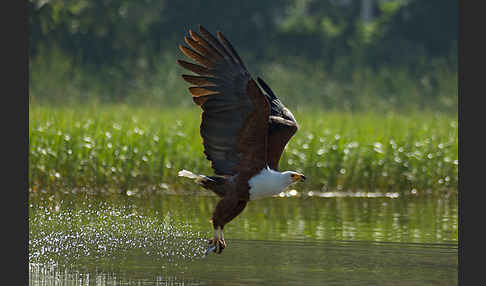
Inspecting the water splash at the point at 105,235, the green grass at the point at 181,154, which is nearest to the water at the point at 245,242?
the water splash at the point at 105,235

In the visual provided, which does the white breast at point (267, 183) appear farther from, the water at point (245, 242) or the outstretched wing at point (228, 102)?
the water at point (245, 242)

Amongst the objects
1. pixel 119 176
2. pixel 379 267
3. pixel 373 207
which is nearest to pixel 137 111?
pixel 119 176

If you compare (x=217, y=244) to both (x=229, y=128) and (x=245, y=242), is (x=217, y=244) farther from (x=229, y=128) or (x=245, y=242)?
(x=245, y=242)

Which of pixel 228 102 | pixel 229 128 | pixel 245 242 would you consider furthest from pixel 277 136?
pixel 245 242

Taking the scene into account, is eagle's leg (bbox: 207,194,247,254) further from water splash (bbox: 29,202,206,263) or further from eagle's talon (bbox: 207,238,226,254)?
water splash (bbox: 29,202,206,263)

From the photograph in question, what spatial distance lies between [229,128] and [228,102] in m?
0.25

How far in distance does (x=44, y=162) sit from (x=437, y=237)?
5.86 meters

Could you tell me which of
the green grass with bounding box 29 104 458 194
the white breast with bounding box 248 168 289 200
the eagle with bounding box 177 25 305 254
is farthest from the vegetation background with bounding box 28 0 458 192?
the white breast with bounding box 248 168 289 200

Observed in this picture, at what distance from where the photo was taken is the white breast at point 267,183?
863cm

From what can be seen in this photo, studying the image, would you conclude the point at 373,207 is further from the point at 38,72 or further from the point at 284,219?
the point at 38,72

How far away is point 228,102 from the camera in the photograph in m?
8.59

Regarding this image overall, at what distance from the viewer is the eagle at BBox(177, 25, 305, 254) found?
27.7ft

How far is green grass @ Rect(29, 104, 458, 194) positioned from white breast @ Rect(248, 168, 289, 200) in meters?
6.03

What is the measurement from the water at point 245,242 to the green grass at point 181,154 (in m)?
0.68
